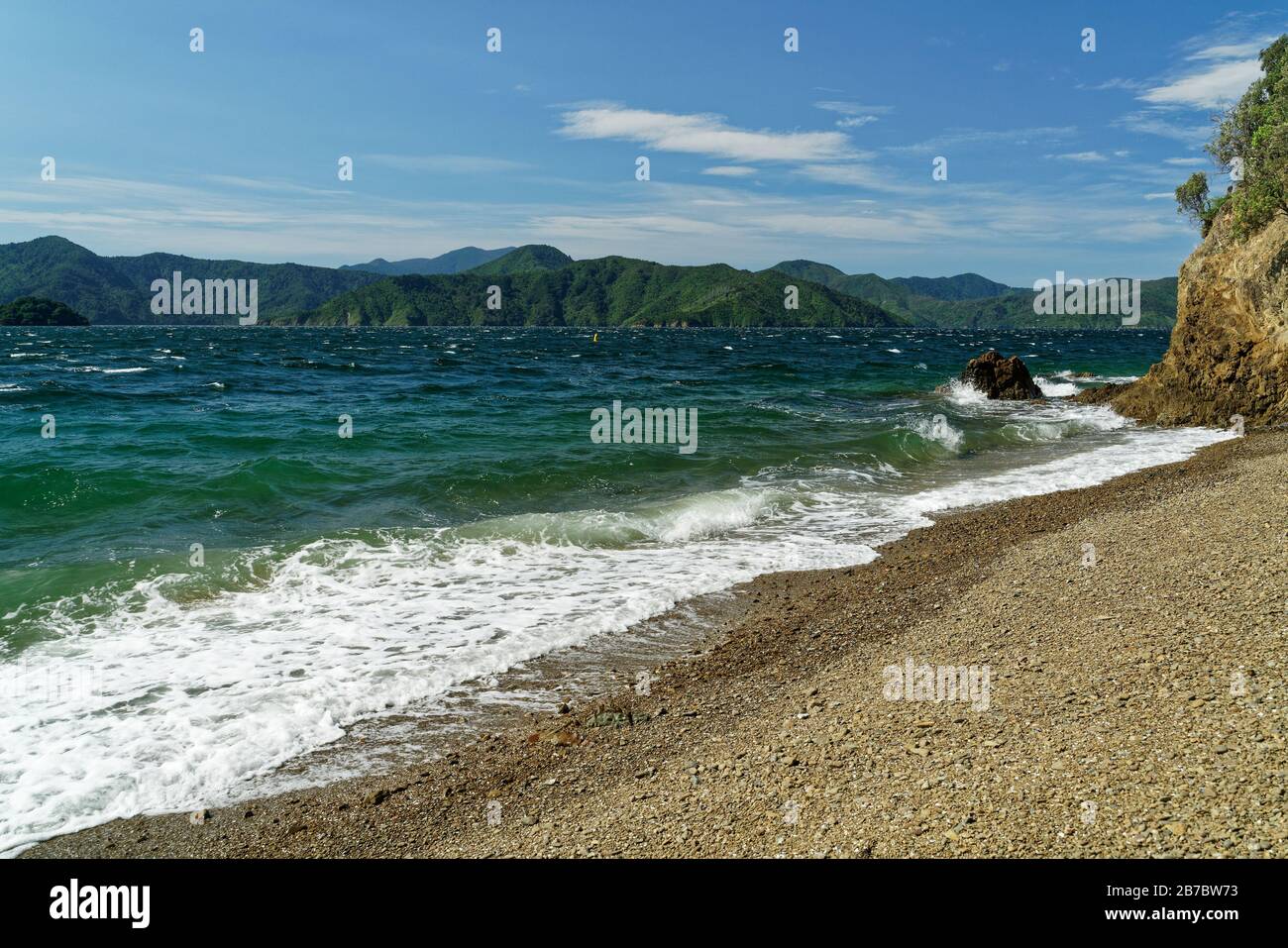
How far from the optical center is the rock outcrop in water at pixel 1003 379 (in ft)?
118

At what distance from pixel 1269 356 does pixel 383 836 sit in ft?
89.3

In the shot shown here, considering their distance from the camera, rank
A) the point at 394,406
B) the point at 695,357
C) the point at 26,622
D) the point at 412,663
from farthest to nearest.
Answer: the point at 695,357 < the point at 394,406 < the point at 26,622 < the point at 412,663

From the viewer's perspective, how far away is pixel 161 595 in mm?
A: 10305

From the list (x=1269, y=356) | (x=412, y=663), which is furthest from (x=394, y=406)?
(x=1269, y=356)

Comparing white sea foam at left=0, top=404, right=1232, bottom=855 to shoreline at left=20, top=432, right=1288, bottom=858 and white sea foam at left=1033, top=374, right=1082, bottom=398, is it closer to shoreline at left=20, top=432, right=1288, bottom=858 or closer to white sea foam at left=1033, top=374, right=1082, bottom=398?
shoreline at left=20, top=432, right=1288, bottom=858

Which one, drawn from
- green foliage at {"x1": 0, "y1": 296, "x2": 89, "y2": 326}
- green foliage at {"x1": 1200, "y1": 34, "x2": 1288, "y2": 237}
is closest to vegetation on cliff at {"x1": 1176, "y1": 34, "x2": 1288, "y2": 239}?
green foliage at {"x1": 1200, "y1": 34, "x2": 1288, "y2": 237}

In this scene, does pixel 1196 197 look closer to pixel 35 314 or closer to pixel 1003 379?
pixel 1003 379

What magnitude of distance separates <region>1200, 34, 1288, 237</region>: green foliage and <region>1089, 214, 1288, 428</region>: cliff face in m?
0.89

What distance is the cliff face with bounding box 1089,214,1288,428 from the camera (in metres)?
22.3

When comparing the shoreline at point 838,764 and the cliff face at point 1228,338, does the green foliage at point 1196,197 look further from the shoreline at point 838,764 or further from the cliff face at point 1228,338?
the shoreline at point 838,764

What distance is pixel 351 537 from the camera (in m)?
13.0

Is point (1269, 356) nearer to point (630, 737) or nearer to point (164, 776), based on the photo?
point (630, 737)

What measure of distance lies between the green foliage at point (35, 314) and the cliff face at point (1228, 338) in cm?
19459

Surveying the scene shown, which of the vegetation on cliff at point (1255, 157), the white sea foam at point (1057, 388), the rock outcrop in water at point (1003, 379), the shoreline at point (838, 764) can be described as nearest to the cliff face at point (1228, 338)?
the vegetation on cliff at point (1255, 157)
